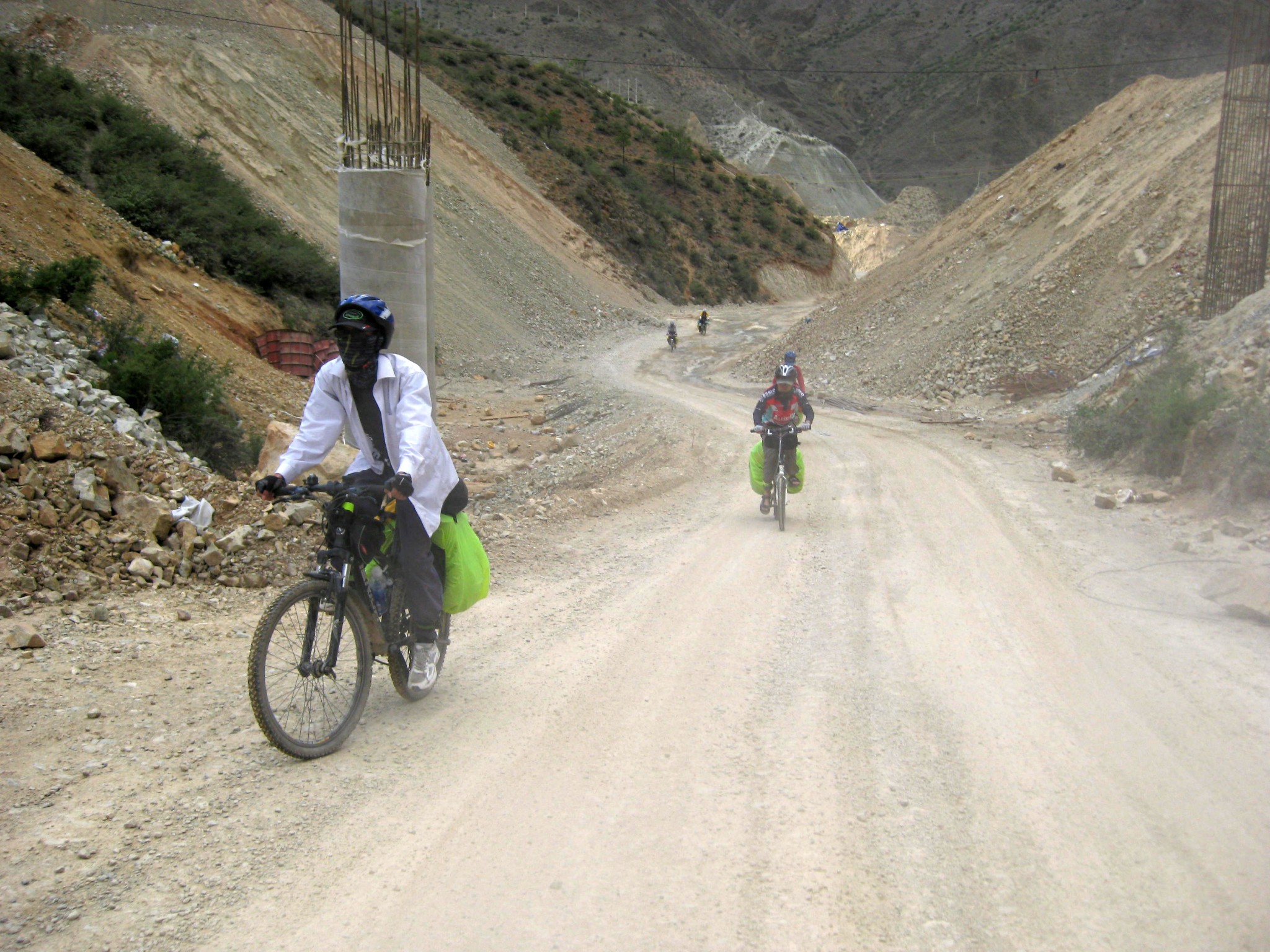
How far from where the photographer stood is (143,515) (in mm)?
7020

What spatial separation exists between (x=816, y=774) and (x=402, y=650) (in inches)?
85.0

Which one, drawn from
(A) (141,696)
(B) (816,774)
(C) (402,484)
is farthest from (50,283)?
(B) (816,774)

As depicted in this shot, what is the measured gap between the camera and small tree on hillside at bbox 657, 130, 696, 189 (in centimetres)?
5948

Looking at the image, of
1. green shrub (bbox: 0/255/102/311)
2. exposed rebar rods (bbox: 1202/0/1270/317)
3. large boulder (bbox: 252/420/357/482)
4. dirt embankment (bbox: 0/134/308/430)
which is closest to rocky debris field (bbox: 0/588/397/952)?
large boulder (bbox: 252/420/357/482)

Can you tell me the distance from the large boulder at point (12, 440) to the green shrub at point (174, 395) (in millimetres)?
2202

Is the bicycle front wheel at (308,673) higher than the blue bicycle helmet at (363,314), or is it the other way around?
the blue bicycle helmet at (363,314)

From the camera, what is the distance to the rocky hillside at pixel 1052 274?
18.9m

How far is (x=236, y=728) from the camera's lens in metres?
4.74

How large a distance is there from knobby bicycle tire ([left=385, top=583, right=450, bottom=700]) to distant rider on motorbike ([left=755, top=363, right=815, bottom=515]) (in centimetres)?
523

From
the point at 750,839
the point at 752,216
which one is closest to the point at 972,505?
the point at 750,839

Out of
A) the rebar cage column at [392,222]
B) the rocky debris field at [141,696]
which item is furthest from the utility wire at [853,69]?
the rocky debris field at [141,696]

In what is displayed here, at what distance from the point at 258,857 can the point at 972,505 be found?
27.5 feet

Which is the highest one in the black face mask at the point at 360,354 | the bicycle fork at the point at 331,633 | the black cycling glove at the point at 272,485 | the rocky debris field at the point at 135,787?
the black face mask at the point at 360,354

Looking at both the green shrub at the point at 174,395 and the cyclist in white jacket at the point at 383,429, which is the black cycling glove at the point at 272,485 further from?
the green shrub at the point at 174,395
